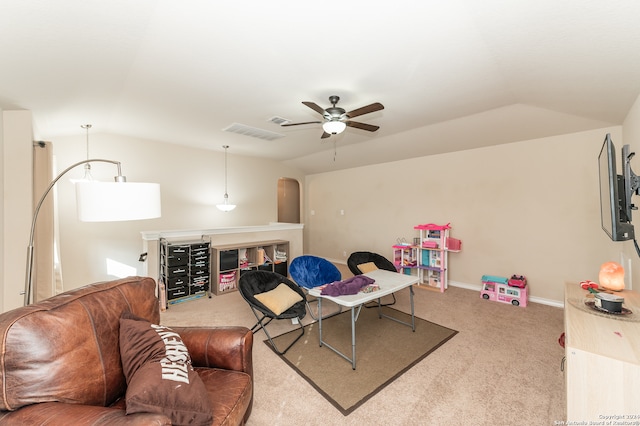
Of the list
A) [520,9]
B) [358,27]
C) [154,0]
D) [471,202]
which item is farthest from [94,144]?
[471,202]

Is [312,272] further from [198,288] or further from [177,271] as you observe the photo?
[177,271]

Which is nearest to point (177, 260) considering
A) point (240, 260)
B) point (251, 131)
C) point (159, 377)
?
point (240, 260)

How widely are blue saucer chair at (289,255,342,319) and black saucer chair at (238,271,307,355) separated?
0.48 metres

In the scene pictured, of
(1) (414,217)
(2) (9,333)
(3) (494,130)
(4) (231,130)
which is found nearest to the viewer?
(2) (9,333)

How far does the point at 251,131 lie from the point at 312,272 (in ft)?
7.99

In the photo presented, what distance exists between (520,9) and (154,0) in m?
2.11

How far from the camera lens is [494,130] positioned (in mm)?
3891

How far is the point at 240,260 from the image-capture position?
4684 millimetres

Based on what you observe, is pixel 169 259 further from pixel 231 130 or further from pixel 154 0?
pixel 154 0

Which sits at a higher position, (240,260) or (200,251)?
(200,251)

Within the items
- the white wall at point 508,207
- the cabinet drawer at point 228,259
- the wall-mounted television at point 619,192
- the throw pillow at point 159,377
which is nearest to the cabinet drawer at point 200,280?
the cabinet drawer at point 228,259

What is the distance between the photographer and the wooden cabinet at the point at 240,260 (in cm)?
437

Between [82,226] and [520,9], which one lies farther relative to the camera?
[82,226]

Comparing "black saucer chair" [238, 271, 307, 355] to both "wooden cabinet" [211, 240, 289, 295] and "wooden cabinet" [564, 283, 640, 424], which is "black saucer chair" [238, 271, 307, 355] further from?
"wooden cabinet" [564, 283, 640, 424]
